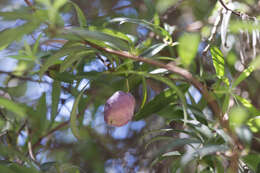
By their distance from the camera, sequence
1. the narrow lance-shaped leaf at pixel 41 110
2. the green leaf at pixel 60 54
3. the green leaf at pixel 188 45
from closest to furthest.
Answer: the green leaf at pixel 188 45, the green leaf at pixel 60 54, the narrow lance-shaped leaf at pixel 41 110

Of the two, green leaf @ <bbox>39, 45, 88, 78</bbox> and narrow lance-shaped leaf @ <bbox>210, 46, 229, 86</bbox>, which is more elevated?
green leaf @ <bbox>39, 45, 88, 78</bbox>

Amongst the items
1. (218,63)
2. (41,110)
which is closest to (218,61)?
(218,63)

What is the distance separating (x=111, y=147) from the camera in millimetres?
1096

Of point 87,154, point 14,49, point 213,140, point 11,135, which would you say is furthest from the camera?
point 87,154

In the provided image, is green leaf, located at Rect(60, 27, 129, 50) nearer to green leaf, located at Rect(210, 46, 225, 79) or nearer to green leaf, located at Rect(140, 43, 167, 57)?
green leaf, located at Rect(140, 43, 167, 57)

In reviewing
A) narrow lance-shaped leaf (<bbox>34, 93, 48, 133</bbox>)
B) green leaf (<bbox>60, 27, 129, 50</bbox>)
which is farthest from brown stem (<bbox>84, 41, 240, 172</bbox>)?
narrow lance-shaped leaf (<bbox>34, 93, 48, 133</bbox>)

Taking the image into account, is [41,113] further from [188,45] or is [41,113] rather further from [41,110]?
[188,45]

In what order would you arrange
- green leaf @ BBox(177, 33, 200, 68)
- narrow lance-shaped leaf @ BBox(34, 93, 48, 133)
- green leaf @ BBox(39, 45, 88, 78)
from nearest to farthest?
green leaf @ BBox(177, 33, 200, 68), green leaf @ BBox(39, 45, 88, 78), narrow lance-shaped leaf @ BBox(34, 93, 48, 133)

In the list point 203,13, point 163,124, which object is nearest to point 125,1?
point 203,13

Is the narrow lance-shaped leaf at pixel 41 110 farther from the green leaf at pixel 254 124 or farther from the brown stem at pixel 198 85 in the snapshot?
the green leaf at pixel 254 124

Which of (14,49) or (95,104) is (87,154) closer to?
(95,104)

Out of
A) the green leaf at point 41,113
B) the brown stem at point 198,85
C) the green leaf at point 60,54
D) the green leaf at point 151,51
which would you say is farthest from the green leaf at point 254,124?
the green leaf at point 41,113

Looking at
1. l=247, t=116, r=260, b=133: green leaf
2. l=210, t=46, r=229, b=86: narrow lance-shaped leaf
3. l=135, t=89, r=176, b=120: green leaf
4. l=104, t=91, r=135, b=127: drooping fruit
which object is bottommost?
l=247, t=116, r=260, b=133: green leaf

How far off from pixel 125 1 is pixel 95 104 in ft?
1.35
